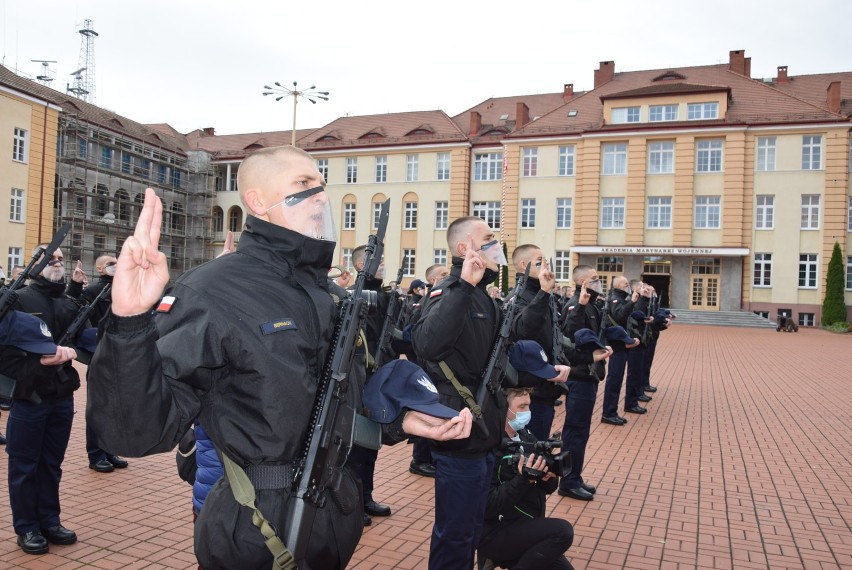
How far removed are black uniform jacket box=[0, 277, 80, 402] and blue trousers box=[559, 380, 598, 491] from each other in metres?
4.39

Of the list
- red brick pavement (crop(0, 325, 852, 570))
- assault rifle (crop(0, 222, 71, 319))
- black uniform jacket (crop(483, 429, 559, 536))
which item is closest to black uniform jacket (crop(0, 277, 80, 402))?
assault rifle (crop(0, 222, 71, 319))

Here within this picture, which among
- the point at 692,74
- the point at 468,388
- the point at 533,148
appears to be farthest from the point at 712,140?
the point at 468,388

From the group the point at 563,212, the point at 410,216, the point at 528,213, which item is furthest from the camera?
the point at 410,216

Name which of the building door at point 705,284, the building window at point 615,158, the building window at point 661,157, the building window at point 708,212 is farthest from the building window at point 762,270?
the building window at point 615,158

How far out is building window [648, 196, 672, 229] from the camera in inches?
Result: 1479

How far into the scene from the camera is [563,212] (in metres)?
40.0

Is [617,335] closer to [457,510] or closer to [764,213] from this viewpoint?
[457,510]

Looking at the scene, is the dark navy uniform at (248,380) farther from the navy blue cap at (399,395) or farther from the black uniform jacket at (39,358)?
the black uniform jacket at (39,358)

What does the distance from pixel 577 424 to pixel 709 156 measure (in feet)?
116

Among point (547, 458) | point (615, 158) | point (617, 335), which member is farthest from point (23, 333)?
point (615, 158)

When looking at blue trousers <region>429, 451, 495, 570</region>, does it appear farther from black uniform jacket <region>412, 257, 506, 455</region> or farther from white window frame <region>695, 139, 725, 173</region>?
white window frame <region>695, 139, 725, 173</region>

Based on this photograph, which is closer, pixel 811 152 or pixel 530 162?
pixel 811 152

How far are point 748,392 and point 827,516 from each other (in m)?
7.79

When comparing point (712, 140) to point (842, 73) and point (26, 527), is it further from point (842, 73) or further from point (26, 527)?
point (26, 527)
